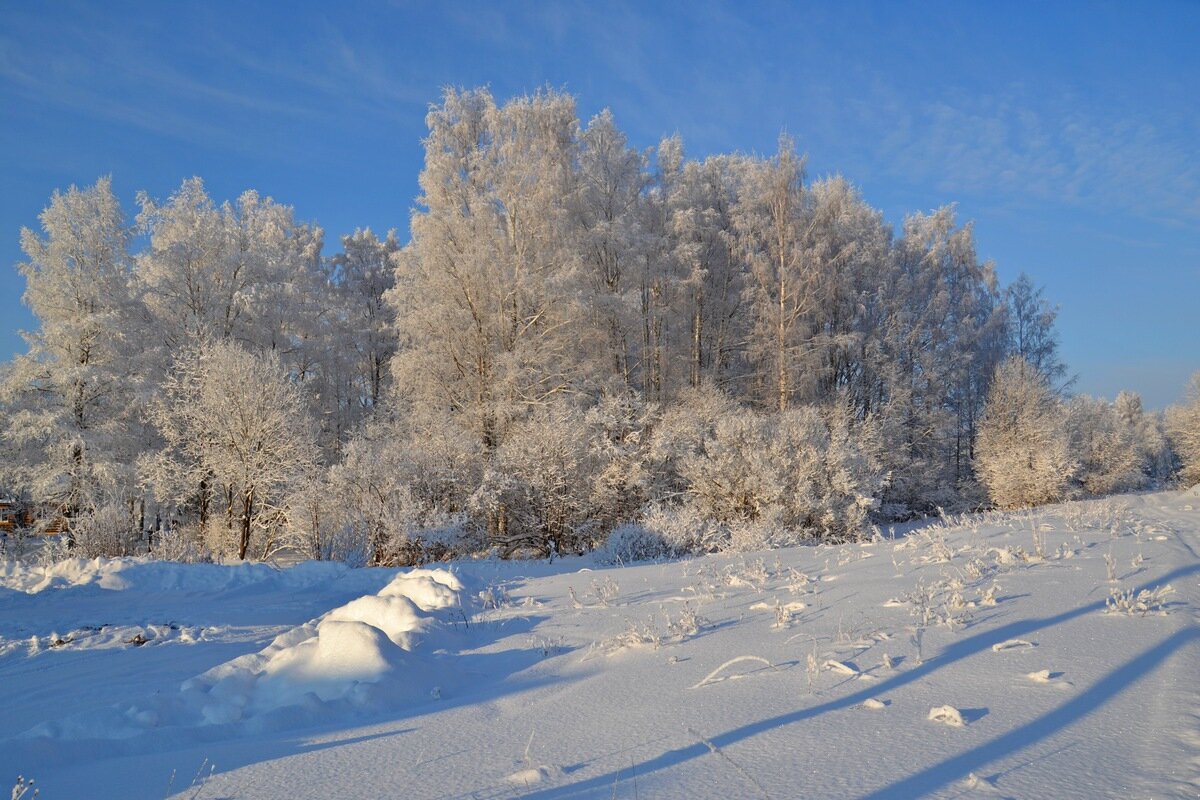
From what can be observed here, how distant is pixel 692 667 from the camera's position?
4.01m

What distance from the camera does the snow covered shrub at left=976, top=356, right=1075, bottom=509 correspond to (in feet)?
72.9

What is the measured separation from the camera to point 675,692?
3.57 m

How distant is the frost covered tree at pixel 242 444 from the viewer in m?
16.6

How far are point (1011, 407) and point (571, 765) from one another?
26827 millimetres

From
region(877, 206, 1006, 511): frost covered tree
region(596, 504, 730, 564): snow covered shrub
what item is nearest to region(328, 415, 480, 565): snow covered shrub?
region(596, 504, 730, 564): snow covered shrub

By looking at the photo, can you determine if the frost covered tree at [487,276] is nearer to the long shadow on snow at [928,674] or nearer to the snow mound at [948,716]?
the long shadow on snow at [928,674]

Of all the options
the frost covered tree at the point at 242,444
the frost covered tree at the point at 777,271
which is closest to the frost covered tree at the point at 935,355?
the frost covered tree at the point at 777,271

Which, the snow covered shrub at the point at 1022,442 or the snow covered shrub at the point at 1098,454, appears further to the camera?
the snow covered shrub at the point at 1098,454

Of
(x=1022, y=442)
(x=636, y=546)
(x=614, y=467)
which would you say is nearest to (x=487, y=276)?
(x=614, y=467)

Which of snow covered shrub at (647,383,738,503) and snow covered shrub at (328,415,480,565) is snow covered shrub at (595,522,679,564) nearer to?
snow covered shrub at (647,383,738,503)

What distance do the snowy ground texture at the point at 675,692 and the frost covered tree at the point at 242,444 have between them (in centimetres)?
978

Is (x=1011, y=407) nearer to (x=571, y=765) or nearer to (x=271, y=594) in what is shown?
(x=271, y=594)

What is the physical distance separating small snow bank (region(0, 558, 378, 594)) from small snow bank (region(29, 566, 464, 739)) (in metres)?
6.15

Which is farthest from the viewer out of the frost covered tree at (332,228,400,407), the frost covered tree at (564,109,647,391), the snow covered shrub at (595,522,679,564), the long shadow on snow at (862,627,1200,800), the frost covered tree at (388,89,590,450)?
the frost covered tree at (332,228,400,407)
